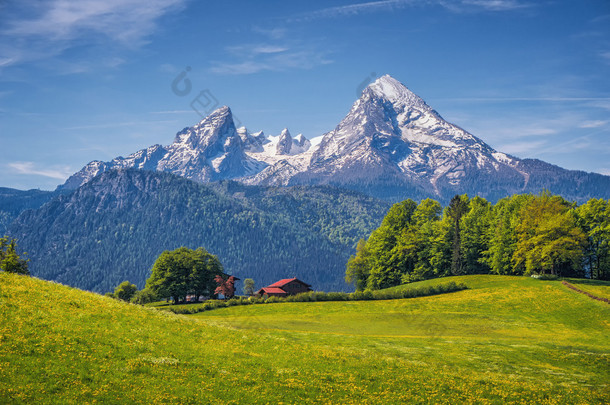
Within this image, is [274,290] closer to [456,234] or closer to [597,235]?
[456,234]

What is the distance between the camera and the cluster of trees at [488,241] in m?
92.7

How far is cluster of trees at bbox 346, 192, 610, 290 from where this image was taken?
92688 mm

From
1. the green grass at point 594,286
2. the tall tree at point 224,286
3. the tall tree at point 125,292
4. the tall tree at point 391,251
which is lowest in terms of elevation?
the tall tree at point 125,292

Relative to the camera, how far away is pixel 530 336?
5884 centimetres

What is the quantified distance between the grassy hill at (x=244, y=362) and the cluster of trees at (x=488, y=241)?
128 ft

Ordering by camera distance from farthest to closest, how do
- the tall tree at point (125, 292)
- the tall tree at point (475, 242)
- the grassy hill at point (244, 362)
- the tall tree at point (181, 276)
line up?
the tall tree at point (125, 292), the tall tree at point (181, 276), the tall tree at point (475, 242), the grassy hill at point (244, 362)

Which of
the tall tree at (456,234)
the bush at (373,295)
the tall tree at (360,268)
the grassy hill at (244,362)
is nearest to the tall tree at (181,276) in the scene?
the bush at (373,295)

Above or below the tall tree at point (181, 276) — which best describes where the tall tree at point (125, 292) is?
below

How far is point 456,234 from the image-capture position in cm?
11206

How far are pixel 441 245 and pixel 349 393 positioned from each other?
90.3 metres

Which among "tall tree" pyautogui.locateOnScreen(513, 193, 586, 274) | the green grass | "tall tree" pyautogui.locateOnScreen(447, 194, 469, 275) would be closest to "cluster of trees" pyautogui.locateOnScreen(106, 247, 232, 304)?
"tall tree" pyautogui.locateOnScreen(447, 194, 469, 275)

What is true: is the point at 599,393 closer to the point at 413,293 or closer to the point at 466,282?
the point at 413,293

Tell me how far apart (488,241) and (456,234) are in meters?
7.52

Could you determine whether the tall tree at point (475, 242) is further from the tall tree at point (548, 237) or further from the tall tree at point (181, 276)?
the tall tree at point (181, 276)
